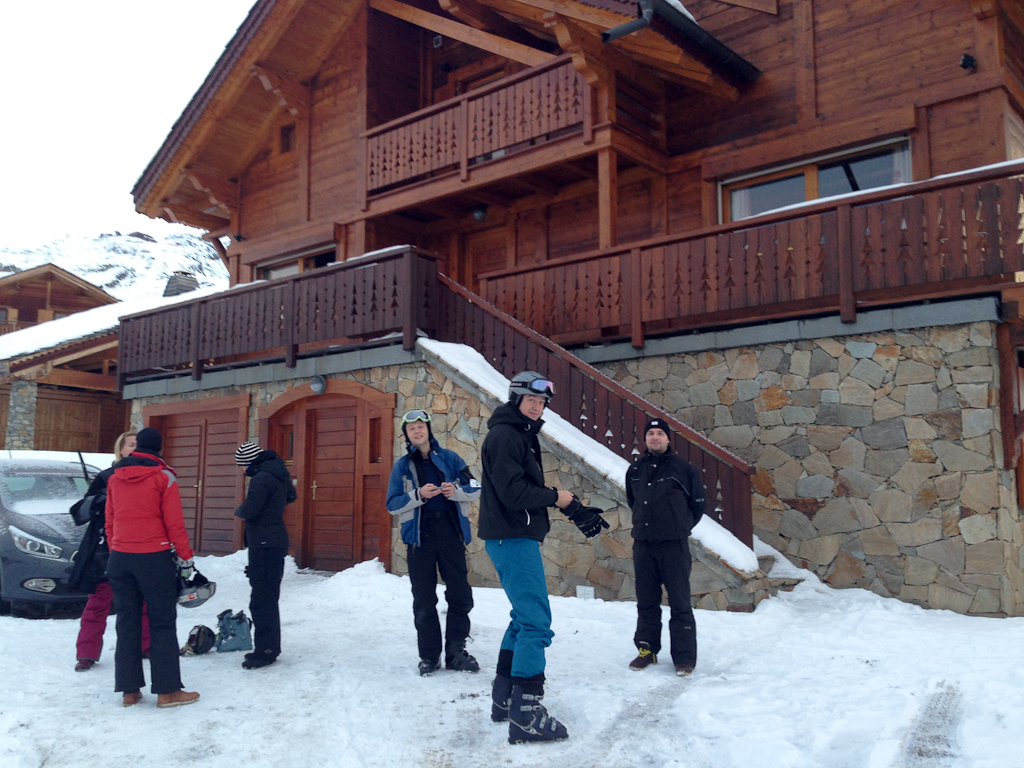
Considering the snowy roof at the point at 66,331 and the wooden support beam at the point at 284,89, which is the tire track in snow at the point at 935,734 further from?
the snowy roof at the point at 66,331

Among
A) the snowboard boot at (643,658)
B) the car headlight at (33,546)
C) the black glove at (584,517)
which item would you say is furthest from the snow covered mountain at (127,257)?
the black glove at (584,517)

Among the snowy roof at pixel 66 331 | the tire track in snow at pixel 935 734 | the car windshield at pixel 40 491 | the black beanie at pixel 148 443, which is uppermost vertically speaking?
the snowy roof at pixel 66 331

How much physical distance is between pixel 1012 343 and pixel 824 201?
7.19ft

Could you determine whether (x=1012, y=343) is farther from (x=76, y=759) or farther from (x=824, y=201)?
(x=76, y=759)

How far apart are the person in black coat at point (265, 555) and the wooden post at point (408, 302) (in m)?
3.78

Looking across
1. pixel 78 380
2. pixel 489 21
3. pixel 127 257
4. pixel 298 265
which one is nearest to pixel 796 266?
pixel 489 21

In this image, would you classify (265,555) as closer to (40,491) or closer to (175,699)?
(175,699)

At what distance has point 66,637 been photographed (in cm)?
652

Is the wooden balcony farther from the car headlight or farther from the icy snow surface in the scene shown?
the car headlight

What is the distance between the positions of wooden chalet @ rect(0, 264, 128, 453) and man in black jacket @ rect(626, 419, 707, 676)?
17.2m

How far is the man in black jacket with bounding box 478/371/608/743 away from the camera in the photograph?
3873 millimetres

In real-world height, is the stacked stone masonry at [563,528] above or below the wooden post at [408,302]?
below

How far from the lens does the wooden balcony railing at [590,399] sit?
23.2 feet

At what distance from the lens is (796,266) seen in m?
8.03
